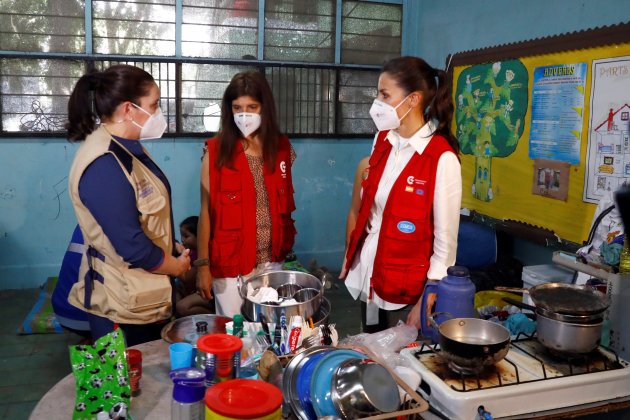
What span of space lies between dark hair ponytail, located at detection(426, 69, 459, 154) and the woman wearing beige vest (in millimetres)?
984

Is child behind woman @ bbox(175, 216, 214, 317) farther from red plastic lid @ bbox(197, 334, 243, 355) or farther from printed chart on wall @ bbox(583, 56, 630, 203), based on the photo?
printed chart on wall @ bbox(583, 56, 630, 203)

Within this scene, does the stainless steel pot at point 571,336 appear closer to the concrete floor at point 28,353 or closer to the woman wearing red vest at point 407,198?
the woman wearing red vest at point 407,198

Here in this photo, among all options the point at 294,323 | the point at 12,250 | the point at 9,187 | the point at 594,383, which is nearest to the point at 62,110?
the point at 9,187

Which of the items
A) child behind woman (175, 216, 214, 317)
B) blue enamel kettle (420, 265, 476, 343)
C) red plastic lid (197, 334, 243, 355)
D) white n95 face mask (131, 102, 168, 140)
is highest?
white n95 face mask (131, 102, 168, 140)

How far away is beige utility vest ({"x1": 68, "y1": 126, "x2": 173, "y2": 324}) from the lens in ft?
5.59

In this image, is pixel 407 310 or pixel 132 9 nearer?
pixel 407 310

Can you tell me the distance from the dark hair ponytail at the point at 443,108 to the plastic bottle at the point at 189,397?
1.24m

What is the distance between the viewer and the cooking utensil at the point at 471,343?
4.38 feet

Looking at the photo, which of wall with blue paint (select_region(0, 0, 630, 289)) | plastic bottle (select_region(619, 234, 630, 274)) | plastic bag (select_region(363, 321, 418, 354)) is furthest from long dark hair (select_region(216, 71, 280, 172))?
wall with blue paint (select_region(0, 0, 630, 289))

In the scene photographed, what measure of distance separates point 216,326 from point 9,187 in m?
3.06

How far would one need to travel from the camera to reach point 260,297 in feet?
5.69

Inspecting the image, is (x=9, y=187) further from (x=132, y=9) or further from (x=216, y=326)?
(x=216, y=326)

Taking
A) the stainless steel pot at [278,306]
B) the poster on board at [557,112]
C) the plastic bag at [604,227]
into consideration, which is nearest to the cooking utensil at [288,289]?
the stainless steel pot at [278,306]

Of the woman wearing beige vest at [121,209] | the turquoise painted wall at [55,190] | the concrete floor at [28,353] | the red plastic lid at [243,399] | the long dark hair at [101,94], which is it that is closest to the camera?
the red plastic lid at [243,399]
